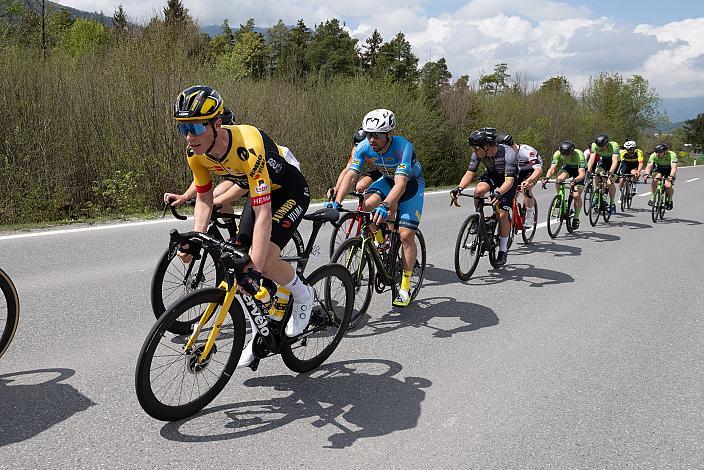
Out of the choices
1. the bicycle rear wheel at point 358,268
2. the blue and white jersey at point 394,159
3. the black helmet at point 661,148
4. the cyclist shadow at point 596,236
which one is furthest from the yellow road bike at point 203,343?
the black helmet at point 661,148

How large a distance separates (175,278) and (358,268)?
159cm

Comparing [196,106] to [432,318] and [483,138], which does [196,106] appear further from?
[483,138]

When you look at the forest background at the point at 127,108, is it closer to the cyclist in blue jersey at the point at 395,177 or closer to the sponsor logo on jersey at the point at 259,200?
the cyclist in blue jersey at the point at 395,177

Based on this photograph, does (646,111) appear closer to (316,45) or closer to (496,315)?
(316,45)

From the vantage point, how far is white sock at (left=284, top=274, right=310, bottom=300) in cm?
375

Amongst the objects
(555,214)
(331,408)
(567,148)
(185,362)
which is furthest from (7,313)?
(567,148)

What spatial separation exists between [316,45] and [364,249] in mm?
68381

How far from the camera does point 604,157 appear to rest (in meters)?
13.8

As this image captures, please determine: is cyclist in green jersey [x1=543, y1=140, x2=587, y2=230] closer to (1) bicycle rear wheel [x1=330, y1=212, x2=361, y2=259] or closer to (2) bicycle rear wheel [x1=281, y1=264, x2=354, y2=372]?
(1) bicycle rear wheel [x1=330, y1=212, x2=361, y2=259]

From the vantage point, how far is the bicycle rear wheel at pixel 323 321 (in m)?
3.99

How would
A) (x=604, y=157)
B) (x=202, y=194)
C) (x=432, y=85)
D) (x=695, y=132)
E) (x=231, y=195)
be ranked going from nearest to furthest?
(x=202, y=194) < (x=231, y=195) < (x=604, y=157) < (x=432, y=85) < (x=695, y=132)

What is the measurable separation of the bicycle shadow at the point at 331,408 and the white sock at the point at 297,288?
25.1 inches

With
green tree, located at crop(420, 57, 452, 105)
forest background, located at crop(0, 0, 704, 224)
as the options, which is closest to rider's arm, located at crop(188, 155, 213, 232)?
forest background, located at crop(0, 0, 704, 224)

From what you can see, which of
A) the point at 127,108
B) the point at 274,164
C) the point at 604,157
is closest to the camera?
the point at 274,164
